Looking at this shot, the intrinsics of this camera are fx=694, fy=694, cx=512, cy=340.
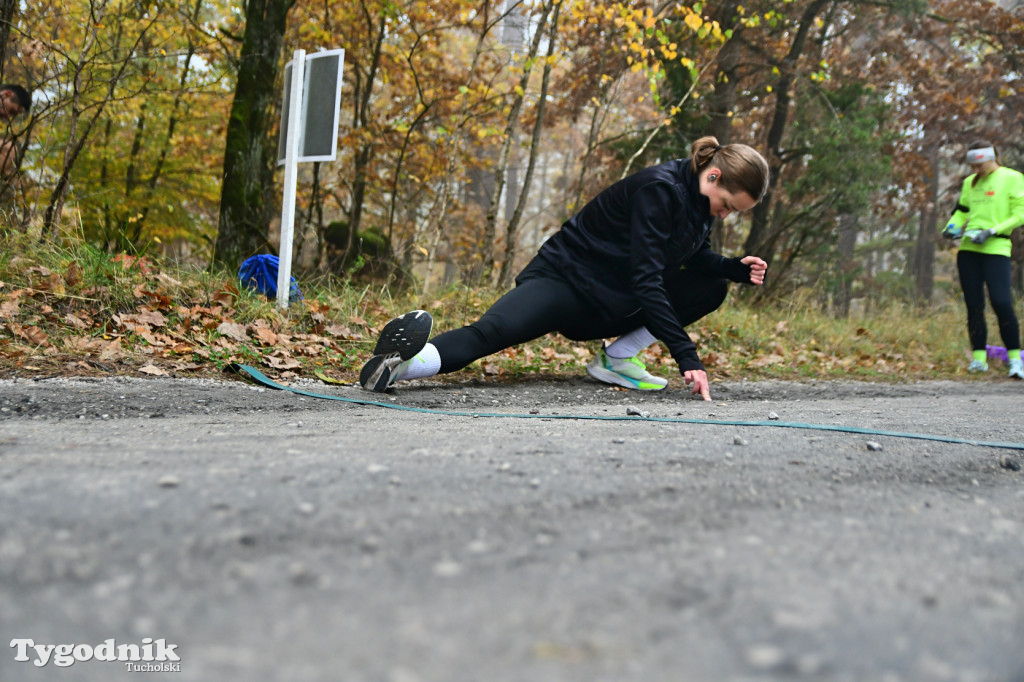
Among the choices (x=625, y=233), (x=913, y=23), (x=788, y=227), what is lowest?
(x=625, y=233)

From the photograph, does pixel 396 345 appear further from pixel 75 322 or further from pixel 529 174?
pixel 529 174

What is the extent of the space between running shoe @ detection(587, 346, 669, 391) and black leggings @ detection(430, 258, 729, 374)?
0.75 feet

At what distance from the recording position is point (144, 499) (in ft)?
4.34

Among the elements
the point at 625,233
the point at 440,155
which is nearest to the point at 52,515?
the point at 625,233


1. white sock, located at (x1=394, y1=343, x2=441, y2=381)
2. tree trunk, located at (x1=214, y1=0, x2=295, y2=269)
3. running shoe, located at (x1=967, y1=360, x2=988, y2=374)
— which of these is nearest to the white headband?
running shoe, located at (x1=967, y1=360, x2=988, y2=374)

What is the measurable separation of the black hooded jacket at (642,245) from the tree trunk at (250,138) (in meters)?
4.15

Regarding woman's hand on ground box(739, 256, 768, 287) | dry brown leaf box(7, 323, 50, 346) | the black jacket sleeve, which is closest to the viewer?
dry brown leaf box(7, 323, 50, 346)

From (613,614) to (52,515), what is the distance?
100 cm

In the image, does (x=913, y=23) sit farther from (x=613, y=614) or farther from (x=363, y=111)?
(x=613, y=614)

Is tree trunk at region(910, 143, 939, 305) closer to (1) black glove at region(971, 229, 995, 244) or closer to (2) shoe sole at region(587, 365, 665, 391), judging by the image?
(1) black glove at region(971, 229, 995, 244)

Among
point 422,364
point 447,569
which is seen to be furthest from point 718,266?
point 447,569

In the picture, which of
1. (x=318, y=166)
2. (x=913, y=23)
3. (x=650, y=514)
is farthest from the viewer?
(x=913, y=23)

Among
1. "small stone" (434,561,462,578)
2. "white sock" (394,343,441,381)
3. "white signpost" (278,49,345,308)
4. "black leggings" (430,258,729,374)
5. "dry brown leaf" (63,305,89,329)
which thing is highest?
"white signpost" (278,49,345,308)

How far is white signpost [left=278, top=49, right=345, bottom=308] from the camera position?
17.0ft
